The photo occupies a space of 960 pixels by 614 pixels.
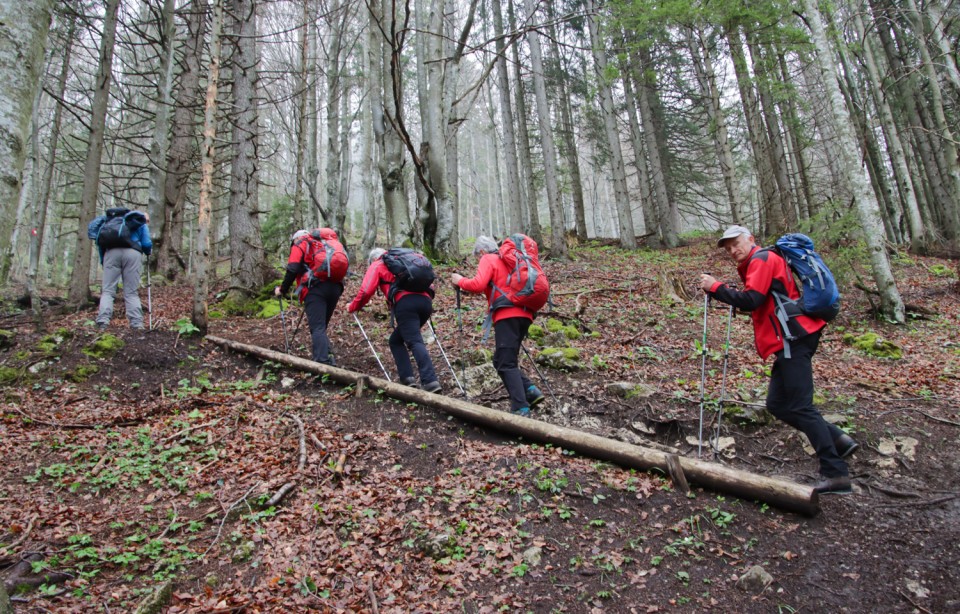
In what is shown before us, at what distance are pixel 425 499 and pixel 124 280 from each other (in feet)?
22.7

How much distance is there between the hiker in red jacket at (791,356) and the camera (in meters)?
3.96

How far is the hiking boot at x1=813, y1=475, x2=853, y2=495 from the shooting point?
394 centimetres

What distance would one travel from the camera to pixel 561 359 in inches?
290

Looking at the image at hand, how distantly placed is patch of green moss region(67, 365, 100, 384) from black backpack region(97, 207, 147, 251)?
2420 mm

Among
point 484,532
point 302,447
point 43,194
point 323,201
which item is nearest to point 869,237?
point 484,532

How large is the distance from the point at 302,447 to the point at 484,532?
79.0 inches

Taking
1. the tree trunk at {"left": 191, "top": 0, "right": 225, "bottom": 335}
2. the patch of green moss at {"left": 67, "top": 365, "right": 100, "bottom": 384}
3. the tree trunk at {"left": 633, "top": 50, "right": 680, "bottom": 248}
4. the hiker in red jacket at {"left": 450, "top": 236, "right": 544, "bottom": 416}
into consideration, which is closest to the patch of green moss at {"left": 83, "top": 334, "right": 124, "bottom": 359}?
the patch of green moss at {"left": 67, "top": 365, "right": 100, "bottom": 384}

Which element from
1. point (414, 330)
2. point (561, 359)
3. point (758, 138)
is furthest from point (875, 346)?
point (758, 138)

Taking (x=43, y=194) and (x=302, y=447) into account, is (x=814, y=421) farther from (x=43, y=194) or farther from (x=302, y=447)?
(x=43, y=194)

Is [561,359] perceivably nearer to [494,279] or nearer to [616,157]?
[494,279]

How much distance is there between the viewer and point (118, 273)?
7.95 meters

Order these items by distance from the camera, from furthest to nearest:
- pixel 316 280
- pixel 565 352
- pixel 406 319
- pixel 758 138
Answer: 1. pixel 758 138
2. pixel 565 352
3. pixel 316 280
4. pixel 406 319

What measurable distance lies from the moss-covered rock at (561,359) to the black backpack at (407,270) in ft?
7.50

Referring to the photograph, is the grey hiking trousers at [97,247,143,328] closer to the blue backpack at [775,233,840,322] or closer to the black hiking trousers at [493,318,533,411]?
the black hiking trousers at [493,318,533,411]
